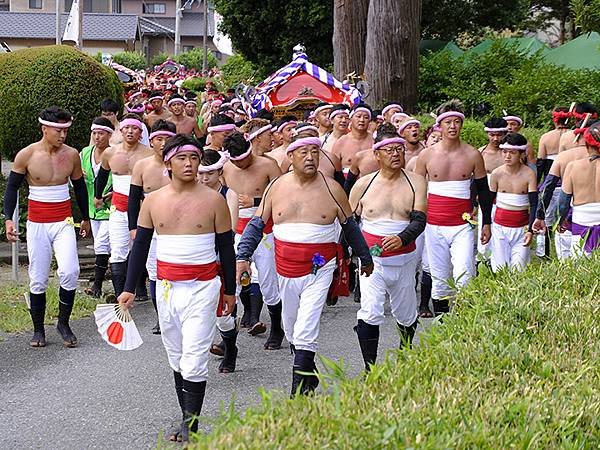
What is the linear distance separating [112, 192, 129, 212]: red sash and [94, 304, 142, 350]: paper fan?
162 inches

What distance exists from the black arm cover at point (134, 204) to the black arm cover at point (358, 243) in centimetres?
250

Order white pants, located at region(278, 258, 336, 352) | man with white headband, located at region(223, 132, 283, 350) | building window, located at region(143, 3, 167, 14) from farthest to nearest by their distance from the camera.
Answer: building window, located at region(143, 3, 167, 14)
man with white headband, located at region(223, 132, 283, 350)
white pants, located at region(278, 258, 336, 352)

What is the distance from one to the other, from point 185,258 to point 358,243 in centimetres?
140

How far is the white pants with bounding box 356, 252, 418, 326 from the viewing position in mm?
7742

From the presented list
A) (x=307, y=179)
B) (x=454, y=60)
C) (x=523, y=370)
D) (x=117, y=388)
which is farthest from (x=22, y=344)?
(x=454, y=60)

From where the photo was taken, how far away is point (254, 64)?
33594mm

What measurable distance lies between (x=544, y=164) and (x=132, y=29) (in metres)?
65.2

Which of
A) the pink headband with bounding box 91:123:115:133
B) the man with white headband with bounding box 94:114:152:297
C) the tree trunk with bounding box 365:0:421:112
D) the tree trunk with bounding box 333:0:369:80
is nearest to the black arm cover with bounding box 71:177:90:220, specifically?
the man with white headband with bounding box 94:114:152:297

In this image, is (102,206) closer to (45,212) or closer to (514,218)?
(45,212)

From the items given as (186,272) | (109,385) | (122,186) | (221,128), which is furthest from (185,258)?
(122,186)

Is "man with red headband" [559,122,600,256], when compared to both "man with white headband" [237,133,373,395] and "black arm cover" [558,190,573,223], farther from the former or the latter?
"man with white headband" [237,133,373,395]

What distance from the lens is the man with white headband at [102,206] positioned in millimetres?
11422

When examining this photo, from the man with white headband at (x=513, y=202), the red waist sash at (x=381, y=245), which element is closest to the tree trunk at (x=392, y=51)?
the man with white headband at (x=513, y=202)

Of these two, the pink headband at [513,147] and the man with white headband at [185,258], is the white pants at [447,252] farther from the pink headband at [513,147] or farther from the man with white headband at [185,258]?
the man with white headband at [185,258]
